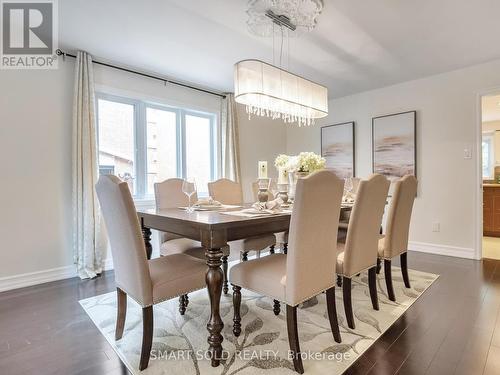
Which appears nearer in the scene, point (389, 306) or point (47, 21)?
point (389, 306)

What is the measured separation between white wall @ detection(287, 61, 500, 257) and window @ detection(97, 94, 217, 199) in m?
2.77

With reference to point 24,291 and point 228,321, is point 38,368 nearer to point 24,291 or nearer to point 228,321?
point 228,321

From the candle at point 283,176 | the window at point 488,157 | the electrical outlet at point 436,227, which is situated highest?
the window at point 488,157

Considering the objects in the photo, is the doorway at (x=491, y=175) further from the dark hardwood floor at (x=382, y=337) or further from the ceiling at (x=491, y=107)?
the dark hardwood floor at (x=382, y=337)

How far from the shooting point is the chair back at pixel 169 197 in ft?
8.34

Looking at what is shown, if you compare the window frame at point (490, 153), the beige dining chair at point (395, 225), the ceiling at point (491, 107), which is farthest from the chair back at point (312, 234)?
the window frame at point (490, 153)

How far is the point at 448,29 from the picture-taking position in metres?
2.64


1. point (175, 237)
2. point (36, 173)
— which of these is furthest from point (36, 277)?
point (175, 237)

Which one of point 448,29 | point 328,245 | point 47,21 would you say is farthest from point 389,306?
point 47,21

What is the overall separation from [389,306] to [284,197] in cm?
116

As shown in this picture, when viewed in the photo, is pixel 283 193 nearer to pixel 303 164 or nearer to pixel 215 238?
pixel 303 164

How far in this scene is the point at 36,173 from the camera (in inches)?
114
